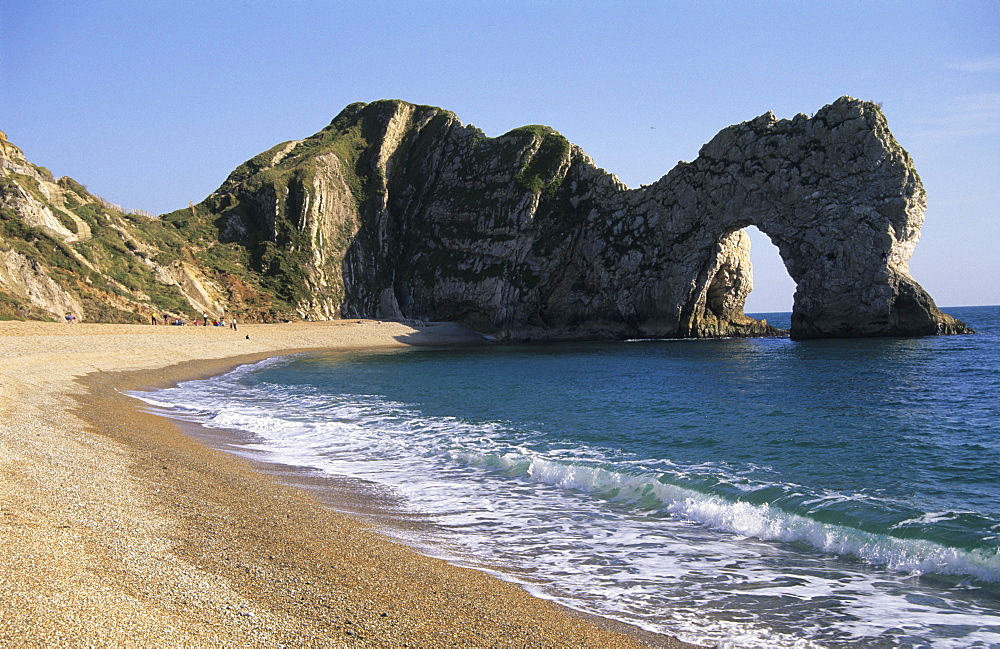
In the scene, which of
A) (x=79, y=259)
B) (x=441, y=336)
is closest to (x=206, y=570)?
(x=79, y=259)

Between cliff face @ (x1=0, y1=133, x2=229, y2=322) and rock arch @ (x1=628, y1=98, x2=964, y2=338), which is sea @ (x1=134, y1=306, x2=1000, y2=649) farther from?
cliff face @ (x1=0, y1=133, x2=229, y2=322)

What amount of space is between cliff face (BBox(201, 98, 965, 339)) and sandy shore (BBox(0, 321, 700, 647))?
50070mm

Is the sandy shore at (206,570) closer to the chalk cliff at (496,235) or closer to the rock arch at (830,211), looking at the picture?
the chalk cliff at (496,235)

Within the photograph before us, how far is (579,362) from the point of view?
37.0 meters

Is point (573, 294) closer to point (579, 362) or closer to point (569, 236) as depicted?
point (569, 236)

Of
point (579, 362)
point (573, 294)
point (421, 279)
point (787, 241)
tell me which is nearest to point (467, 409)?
point (579, 362)

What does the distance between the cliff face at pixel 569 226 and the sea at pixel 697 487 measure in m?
26.1

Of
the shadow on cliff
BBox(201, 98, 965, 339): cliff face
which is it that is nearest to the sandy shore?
the shadow on cliff

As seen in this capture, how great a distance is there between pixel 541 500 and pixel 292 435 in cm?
832

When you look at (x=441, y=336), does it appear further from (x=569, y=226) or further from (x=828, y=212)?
(x=828, y=212)

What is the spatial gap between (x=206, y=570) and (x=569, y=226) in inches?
2423

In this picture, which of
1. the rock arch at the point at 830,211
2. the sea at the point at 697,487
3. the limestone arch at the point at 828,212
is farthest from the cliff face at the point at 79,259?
the rock arch at the point at 830,211

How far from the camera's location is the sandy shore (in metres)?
4.54

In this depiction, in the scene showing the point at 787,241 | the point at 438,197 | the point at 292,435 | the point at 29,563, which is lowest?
the point at 292,435
